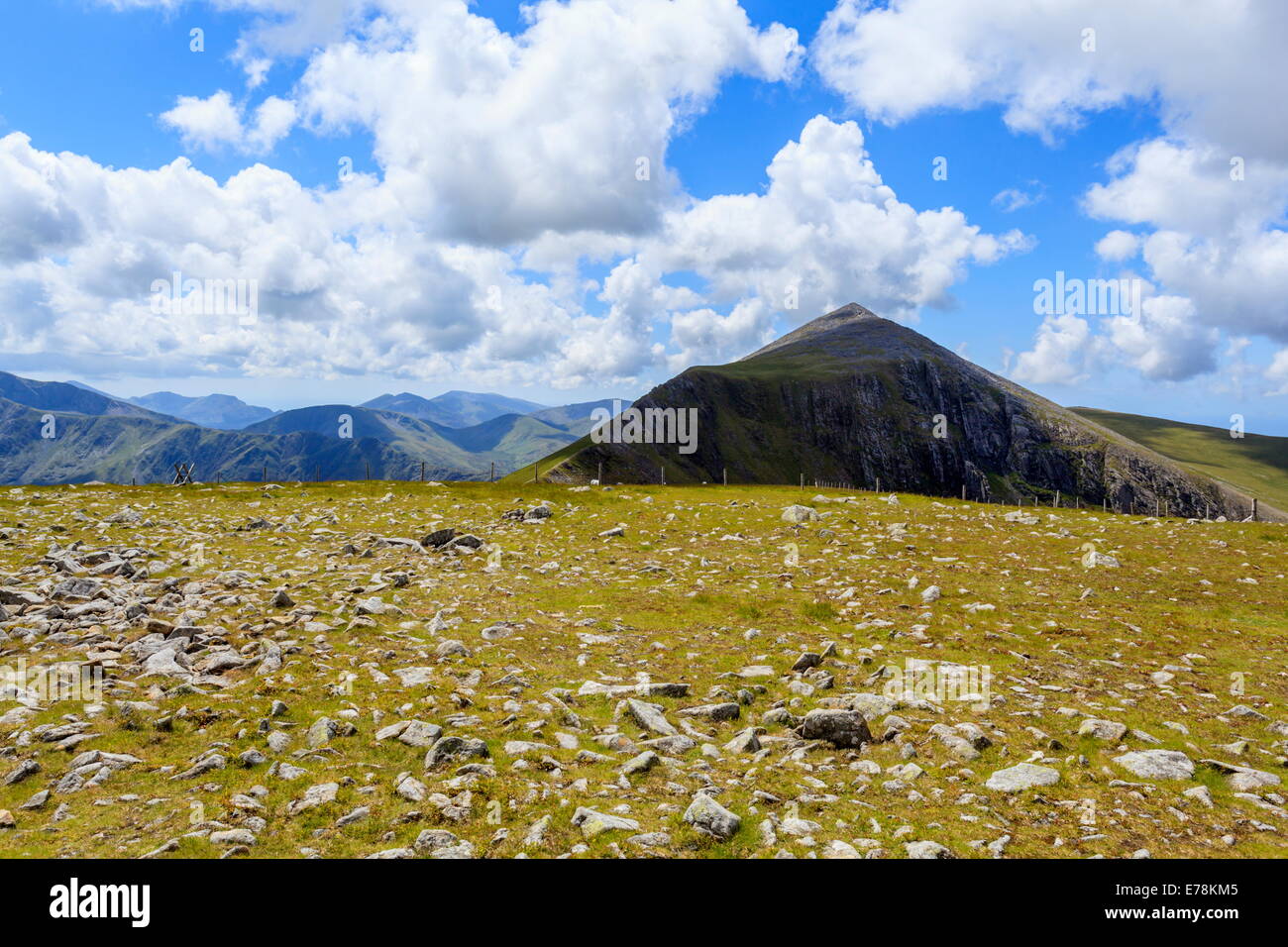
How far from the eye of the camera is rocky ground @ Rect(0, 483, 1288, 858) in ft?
22.8

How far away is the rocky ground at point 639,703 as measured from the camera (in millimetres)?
6957

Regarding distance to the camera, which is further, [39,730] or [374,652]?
[374,652]

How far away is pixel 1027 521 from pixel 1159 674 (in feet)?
70.0

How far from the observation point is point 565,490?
45906 millimetres

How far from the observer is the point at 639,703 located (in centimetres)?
1035

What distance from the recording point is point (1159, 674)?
40.9 feet
